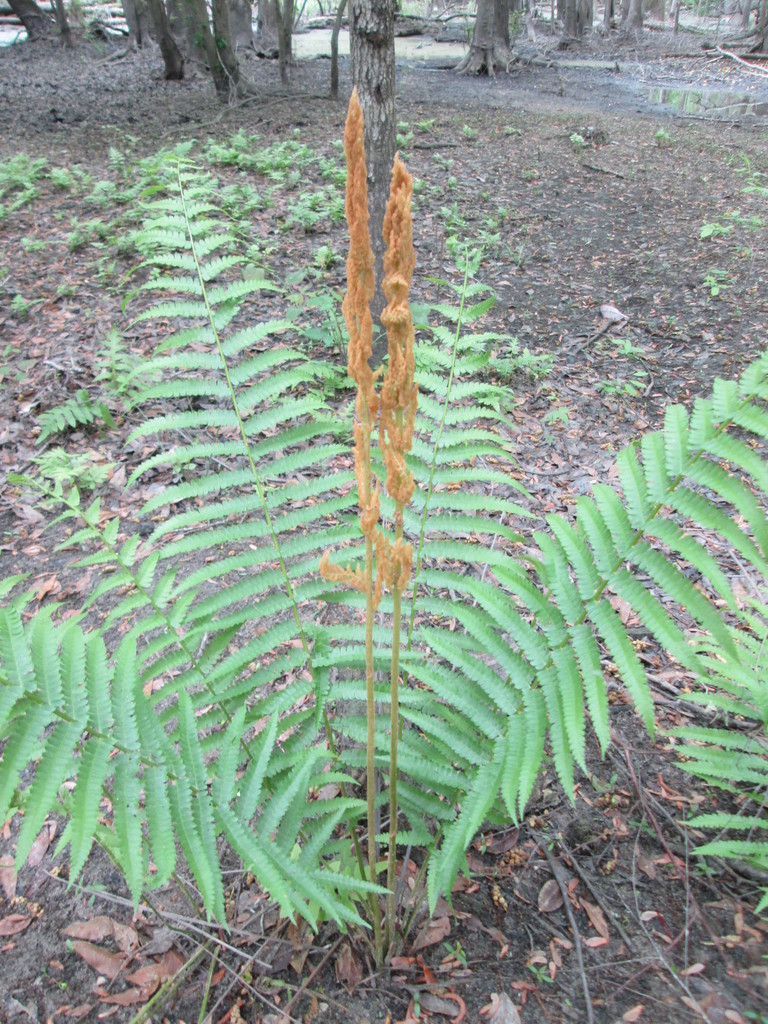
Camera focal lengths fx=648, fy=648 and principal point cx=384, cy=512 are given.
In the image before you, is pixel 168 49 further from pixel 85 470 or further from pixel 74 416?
pixel 85 470

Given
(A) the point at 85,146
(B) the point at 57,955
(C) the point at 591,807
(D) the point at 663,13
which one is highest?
(D) the point at 663,13

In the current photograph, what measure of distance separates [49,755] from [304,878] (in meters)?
0.58

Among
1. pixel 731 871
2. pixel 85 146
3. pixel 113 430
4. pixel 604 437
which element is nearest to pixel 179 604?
pixel 731 871

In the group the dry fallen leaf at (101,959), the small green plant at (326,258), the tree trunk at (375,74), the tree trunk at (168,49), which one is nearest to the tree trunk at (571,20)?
the tree trunk at (168,49)

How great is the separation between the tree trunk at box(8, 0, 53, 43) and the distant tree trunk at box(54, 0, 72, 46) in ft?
3.32

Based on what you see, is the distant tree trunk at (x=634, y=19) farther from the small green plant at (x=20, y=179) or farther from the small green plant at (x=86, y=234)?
the small green plant at (x=86, y=234)

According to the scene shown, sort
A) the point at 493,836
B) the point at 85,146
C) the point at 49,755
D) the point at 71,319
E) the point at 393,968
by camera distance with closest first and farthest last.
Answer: the point at 49,755, the point at 393,968, the point at 493,836, the point at 71,319, the point at 85,146

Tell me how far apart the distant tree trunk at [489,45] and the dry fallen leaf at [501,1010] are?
20.0m

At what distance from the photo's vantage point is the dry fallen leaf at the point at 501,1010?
1624mm

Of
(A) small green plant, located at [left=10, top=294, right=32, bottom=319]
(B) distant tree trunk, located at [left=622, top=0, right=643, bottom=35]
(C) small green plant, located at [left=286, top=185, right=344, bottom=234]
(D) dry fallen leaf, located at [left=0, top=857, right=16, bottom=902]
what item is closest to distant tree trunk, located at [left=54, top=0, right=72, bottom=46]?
(C) small green plant, located at [left=286, top=185, right=344, bottom=234]

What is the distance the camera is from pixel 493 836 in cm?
206

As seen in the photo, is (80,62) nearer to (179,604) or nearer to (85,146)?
(85,146)

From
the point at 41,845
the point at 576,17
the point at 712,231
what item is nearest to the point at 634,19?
the point at 576,17

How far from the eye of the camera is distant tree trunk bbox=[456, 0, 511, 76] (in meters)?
16.8
